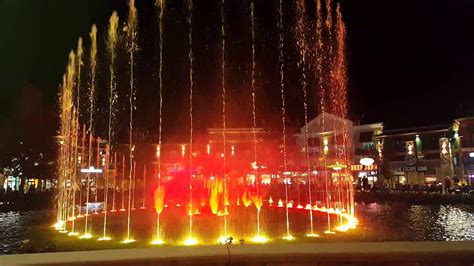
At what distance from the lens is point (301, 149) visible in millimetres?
69438

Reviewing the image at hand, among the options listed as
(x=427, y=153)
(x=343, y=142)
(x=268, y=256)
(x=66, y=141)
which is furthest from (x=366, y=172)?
(x=268, y=256)

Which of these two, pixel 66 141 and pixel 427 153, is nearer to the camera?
pixel 66 141

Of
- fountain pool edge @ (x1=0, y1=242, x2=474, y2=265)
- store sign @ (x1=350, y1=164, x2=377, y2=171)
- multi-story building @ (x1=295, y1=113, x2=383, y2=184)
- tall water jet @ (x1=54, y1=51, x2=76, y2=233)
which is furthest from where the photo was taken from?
multi-story building @ (x1=295, y1=113, x2=383, y2=184)

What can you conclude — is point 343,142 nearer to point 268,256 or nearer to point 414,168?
point 414,168

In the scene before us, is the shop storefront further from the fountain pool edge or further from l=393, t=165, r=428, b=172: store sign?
the fountain pool edge

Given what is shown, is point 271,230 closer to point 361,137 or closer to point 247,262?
point 247,262

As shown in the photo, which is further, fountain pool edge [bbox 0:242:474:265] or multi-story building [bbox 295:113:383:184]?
multi-story building [bbox 295:113:383:184]

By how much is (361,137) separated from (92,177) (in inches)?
1878

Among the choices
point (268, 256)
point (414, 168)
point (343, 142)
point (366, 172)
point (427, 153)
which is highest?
point (343, 142)

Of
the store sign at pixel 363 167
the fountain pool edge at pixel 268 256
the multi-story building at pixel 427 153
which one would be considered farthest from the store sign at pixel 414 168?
the fountain pool edge at pixel 268 256

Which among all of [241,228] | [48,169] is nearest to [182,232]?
[241,228]

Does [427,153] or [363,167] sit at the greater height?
[427,153]

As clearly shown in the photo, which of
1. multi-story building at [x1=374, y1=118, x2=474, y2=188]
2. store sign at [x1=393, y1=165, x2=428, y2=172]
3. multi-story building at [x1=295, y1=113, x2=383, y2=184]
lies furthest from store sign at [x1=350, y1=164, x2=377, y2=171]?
store sign at [x1=393, y1=165, x2=428, y2=172]

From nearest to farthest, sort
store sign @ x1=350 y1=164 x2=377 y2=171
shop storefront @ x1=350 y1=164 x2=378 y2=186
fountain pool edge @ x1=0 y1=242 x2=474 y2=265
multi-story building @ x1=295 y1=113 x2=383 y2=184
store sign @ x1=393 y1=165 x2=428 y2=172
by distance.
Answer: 1. fountain pool edge @ x1=0 y1=242 x2=474 y2=265
2. store sign @ x1=393 y1=165 x2=428 y2=172
3. store sign @ x1=350 y1=164 x2=377 y2=171
4. shop storefront @ x1=350 y1=164 x2=378 y2=186
5. multi-story building @ x1=295 y1=113 x2=383 y2=184
